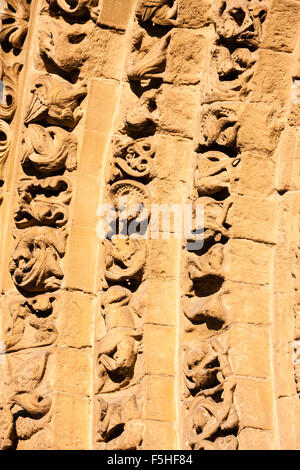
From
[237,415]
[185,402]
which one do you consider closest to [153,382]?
[185,402]

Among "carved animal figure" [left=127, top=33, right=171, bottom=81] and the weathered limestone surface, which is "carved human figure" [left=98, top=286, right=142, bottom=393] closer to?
the weathered limestone surface

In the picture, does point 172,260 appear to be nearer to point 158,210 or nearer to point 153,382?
point 158,210

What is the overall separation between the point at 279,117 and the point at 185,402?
1.59m

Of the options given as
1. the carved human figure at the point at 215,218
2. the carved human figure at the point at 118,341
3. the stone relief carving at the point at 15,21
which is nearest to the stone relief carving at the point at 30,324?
the carved human figure at the point at 118,341

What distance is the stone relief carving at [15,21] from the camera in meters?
6.64

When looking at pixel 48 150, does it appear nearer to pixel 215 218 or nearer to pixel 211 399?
pixel 215 218

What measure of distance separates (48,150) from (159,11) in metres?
1.01

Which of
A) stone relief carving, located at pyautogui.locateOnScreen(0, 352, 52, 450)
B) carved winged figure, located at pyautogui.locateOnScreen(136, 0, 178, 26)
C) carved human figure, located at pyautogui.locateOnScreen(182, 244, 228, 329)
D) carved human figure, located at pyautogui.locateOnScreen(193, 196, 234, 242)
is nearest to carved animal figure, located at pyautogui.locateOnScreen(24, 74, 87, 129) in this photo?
carved winged figure, located at pyautogui.locateOnScreen(136, 0, 178, 26)

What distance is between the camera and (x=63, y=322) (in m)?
6.24

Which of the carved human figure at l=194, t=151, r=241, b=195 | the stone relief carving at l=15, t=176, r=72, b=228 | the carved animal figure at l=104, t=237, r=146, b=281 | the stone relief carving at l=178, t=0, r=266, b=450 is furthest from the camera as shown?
the stone relief carving at l=15, t=176, r=72, b=228

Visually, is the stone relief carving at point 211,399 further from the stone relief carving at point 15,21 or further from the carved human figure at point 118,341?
the stone relief carving at point 15,21

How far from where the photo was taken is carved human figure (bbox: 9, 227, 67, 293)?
20.8 feet

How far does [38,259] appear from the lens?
6.36 m
